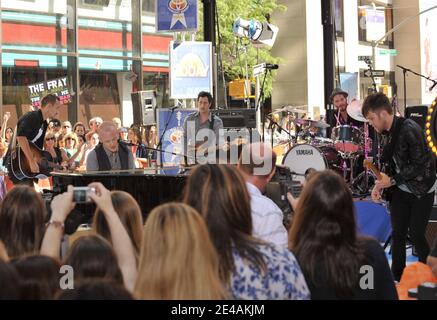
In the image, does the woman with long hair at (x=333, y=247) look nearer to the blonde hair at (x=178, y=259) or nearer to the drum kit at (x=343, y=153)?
the blonde hair at (x=178, y=259)

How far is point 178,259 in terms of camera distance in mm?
3252

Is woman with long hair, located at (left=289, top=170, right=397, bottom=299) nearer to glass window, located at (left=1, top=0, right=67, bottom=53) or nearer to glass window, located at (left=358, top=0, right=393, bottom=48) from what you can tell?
glass window, located at (left=1, top=0, right=67, bottom=53)

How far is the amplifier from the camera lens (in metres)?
13.1

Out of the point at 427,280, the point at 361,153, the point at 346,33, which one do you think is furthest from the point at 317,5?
the point at 427,280

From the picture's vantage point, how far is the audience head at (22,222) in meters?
4.54

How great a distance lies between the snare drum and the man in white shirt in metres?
7.54

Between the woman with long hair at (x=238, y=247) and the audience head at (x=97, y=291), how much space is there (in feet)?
2.03

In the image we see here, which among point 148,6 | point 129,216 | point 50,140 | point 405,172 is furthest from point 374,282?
point 148,6

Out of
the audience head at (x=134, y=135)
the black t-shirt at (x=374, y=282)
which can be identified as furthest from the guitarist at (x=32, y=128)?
the audience head at (x=134, y=135)

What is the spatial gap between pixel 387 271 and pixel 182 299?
134 centimetres
